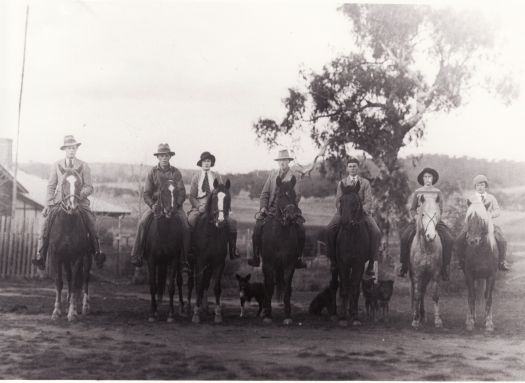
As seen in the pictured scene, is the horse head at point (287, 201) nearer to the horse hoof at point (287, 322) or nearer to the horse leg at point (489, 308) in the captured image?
the horse hoof at point (287, 322)

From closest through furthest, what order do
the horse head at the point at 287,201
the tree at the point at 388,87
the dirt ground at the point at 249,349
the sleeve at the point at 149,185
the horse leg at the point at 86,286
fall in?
the dirt ground at the point at 249,349 → the horse head at the point at 287,201 → the sleeve at the point at 149,185 → the horse leg at the point at 86,286 → the tree at the point at 388,87

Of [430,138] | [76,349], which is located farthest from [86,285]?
[430,138]

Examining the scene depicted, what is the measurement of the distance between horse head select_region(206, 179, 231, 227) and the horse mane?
12.9ft

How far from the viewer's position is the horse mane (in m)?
10.2

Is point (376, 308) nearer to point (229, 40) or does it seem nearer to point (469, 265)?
point (469, 265)

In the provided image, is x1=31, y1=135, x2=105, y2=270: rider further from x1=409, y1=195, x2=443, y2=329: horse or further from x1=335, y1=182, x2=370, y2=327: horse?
x1=409, y1=195, x2=443, y2=329: horse

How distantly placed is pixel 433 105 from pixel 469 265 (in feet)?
18.8

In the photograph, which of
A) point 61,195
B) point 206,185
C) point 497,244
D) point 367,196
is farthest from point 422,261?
point 61,195

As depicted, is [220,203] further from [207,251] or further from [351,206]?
[351,206]

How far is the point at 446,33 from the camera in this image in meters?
13.6

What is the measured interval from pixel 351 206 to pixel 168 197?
2993 millimetres

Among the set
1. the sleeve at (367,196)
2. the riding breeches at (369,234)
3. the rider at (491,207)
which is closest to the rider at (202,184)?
the riding breeches at (369,234)

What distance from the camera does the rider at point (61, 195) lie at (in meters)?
10.4

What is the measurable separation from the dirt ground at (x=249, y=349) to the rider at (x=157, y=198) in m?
1.14
